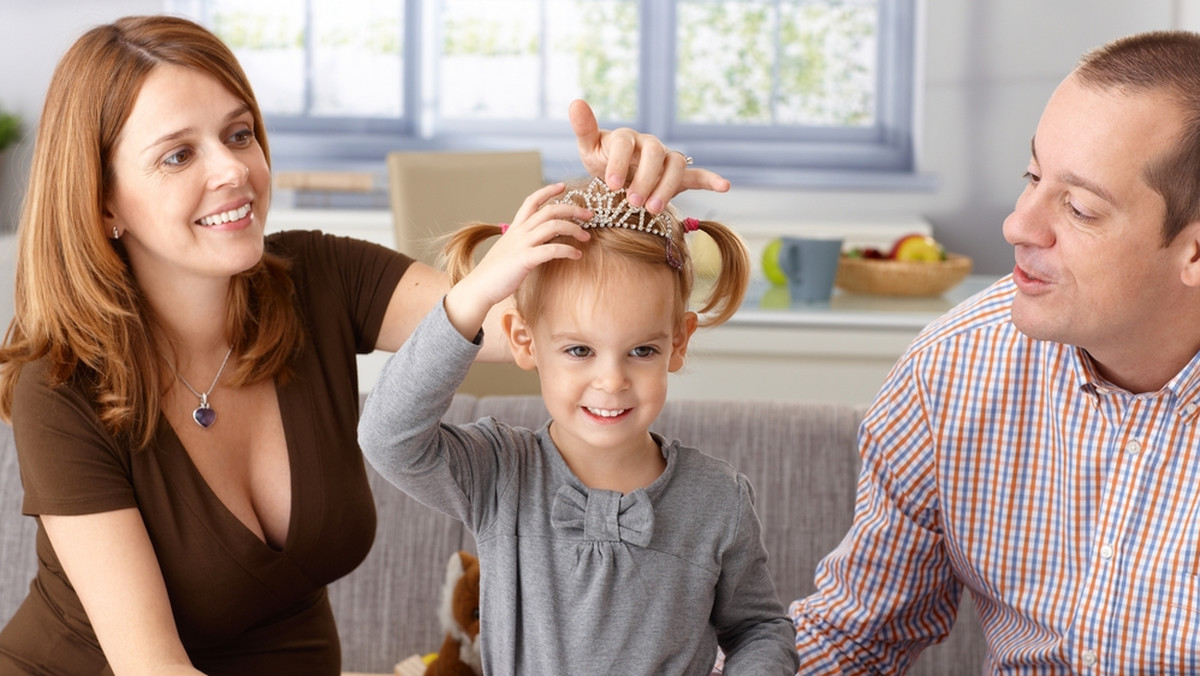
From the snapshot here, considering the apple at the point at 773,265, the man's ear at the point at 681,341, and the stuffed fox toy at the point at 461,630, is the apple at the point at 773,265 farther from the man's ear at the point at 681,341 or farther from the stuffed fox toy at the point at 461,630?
the man's ear at the point at 681,341

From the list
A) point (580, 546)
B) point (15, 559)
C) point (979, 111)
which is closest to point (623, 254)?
point (580, 546)

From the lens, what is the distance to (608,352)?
3.67 feet

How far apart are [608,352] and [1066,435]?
583 millimetres

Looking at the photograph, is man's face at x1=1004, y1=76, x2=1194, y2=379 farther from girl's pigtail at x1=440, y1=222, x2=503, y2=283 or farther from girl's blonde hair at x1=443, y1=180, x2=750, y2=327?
girl's pigtail at x1=440, y1=222, x2=503, y2=283

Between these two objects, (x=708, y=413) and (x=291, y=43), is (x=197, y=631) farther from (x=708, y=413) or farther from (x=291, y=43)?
(x=291, y=43)

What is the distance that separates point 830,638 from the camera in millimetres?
1511

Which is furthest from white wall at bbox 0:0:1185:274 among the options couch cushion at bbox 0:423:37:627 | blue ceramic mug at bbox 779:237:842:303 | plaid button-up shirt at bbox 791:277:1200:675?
plaid button-up shirt at bbox 791:277:1200:675

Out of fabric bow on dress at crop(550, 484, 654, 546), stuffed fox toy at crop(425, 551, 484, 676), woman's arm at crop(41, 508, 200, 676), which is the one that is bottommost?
stuffed fox toy at crop(425, 551, 484, 676)

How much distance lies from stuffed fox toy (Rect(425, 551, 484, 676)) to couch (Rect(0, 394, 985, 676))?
247 mm

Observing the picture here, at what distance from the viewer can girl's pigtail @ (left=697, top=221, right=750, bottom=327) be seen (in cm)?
126

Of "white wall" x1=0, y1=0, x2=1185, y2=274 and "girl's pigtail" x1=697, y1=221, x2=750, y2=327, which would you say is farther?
"white wall" x1=0, y1=0, x2=1185, y2=274

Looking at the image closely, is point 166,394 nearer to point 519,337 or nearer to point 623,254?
point 519,337

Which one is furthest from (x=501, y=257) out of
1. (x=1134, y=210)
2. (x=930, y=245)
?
(x=930, y=245)

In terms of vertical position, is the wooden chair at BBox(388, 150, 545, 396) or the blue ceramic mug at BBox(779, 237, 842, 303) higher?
the wooden chair at BBox(388, 150, 545, 396)
